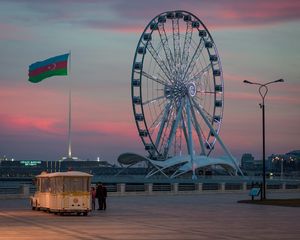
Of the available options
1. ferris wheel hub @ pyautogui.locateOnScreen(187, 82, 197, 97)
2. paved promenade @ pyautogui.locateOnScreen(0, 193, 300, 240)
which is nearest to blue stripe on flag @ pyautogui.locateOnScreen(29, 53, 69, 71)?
paved promenade @ pyautogui.locateOnScreen(0, 193, 300, 240)

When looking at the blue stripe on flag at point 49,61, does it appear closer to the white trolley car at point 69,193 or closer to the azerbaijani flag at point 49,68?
the azerbaijani flag at point 49,68

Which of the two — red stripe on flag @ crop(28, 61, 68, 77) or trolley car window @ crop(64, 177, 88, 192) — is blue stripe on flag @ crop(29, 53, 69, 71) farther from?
trolley car window @ crop(64, 177, 88, 192)

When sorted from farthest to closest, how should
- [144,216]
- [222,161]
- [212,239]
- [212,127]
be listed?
[222,161] < [212,127] < [144,216] < [212,239]

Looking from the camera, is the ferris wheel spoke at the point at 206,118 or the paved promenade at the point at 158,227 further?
the ferris wheel spoke at the point at 206,118

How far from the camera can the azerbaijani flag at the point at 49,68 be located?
6475 cm

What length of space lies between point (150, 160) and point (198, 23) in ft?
79.9

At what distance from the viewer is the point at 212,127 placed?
111000 mm

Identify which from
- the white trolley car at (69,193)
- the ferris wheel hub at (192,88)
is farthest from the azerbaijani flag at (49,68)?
the ferris wheel hub at (192,88)

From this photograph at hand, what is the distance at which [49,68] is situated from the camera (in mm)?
65312

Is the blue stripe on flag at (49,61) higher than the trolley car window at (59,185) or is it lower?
higher

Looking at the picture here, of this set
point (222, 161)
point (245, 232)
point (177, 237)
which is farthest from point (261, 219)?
point (222, 161)

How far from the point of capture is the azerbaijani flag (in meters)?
64.8

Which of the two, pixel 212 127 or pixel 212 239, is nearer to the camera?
pixel 212 239

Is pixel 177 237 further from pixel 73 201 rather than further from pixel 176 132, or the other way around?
pixel 176 132
